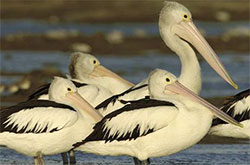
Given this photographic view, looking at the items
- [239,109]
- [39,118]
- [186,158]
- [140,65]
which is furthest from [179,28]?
[140,65]

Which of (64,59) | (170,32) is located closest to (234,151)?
(170,32)

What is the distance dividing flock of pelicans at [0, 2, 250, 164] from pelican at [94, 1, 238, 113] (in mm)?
13

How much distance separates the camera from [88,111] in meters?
9.62

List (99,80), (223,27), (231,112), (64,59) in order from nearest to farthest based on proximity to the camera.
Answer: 1. (231,112)
2. (99,80)
3. (64,59)
4. (223,27)

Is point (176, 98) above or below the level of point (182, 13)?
below

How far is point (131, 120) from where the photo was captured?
354 inches

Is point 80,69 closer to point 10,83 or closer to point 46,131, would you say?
point 46,131

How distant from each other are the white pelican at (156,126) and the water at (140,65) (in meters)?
6.37

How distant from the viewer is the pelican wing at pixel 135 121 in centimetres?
887

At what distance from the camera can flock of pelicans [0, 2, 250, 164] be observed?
8852mm

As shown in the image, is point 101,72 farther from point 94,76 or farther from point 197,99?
point 197,99

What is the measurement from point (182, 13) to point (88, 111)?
6.23 ft

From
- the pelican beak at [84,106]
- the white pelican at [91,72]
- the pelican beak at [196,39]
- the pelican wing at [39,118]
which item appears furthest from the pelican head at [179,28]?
the pelican wing at [39,118]

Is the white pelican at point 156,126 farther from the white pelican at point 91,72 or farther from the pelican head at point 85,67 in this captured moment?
the pelican head at point 85,67
